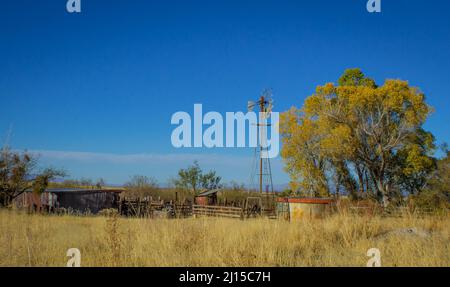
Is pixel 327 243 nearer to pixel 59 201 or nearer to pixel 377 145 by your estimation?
pixel 377 145

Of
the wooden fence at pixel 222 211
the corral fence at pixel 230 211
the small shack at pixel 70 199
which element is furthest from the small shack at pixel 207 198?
the small shack at pixel 70 199

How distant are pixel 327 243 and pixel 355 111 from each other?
19271mm

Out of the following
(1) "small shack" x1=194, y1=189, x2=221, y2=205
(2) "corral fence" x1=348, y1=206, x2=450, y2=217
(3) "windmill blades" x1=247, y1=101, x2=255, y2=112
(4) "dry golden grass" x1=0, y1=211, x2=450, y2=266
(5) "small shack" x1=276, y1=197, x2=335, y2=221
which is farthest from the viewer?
(1) "small shack" x1=194, y1=189, x2=221, y2=205

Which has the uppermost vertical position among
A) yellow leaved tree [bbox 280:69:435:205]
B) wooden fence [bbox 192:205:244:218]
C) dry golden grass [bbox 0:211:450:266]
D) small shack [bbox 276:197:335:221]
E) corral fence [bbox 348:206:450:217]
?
yellow leaved tree [bbox 280:69:435:205]

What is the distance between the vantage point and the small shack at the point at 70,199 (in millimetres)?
30370

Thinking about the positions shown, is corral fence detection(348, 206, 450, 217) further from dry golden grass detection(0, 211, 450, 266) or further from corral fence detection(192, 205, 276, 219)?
corral fence detection(192, 205, 276, 219)

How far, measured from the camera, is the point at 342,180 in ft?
88.9

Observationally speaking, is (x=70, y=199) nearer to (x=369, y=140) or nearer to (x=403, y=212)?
(x=369, y=140)

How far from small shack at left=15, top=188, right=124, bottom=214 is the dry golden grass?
A: 22.6 m

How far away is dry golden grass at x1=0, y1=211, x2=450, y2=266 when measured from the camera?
19.9 ft

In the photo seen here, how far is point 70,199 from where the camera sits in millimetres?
31562

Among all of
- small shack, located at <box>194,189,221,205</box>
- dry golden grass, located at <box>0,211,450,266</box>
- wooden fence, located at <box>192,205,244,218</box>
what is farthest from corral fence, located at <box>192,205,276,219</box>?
dry golden grass, located at <box>0,211,450,266</box>

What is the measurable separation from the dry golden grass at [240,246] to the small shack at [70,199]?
2263 centimetres

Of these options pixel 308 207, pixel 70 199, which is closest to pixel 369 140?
pixel 308 207
